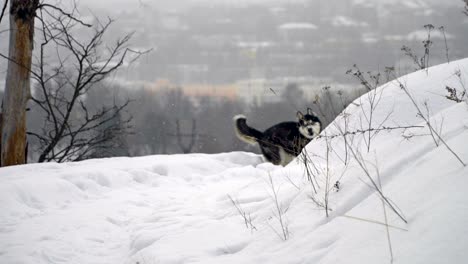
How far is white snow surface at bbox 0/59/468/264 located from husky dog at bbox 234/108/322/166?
131 inches

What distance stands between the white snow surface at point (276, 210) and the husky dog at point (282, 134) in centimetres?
332

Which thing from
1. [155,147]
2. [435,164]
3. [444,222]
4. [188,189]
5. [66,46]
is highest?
[66,46]

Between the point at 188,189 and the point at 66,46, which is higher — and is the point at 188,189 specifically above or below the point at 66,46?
below

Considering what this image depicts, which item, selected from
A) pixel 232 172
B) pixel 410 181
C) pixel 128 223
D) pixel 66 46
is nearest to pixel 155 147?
pixel 66 46

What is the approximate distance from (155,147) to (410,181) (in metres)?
30.3

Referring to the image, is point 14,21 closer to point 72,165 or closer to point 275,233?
point 72,165

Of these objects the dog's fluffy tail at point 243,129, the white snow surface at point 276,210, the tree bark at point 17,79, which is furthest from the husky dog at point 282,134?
the tree bark at point 17,79

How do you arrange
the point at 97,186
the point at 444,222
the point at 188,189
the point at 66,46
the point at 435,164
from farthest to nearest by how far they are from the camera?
the point at 66,46 → the point at 188,189 → the point at 97,186 → the point at 435,164 → the point at 444,222

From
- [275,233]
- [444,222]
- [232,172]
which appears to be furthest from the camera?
[232,172]

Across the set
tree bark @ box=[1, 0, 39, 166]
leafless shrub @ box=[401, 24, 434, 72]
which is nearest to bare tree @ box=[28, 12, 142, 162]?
tree bark @ box=[1, 0, 39, 166]

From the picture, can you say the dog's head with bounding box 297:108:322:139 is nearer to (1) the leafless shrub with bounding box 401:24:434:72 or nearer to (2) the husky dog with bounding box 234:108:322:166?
(2) the husky dog with bounding box 234:108:322:166

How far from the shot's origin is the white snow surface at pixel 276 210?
1.60m

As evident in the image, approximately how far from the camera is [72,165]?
5.92 metres

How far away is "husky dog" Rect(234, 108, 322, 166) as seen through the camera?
917cm
